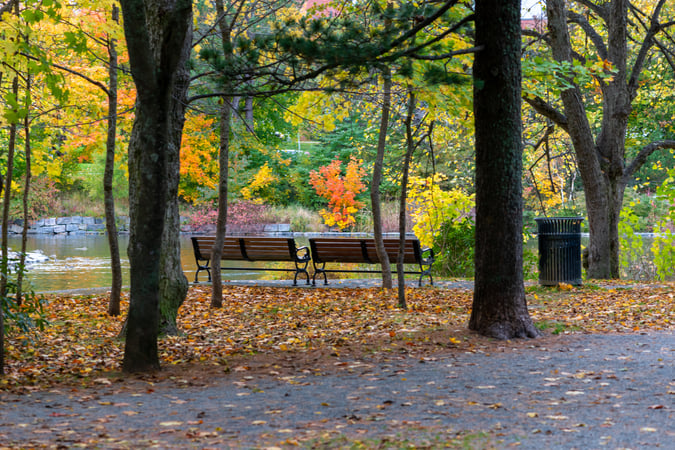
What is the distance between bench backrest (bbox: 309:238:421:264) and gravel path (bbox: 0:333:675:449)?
4911 millimetres

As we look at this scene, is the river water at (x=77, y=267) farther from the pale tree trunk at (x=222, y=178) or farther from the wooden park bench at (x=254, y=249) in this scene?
the pale tree trunk at (x=222, y=178)

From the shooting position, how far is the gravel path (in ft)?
10.6

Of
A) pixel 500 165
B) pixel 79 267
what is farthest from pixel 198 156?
pixel 500 165

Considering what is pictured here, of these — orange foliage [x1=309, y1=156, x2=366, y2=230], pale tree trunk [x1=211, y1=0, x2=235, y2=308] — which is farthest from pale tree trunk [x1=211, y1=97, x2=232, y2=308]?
orange foliage [x1=309, y1=156, x2=366, y2=230]

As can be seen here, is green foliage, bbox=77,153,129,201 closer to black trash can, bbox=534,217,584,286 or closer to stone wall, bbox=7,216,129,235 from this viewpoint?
stone wall, bbox=7,216,129,235

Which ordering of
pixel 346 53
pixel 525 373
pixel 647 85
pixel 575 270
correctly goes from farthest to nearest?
pixel 647 85
pixel 575 270
pixel 346 53
pixel 525 373

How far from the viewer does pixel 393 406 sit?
3.86 metres

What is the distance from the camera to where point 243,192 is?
27.7m

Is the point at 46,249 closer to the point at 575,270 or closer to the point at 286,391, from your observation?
the point at 575,270

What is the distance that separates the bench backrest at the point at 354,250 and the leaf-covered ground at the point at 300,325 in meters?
0.56

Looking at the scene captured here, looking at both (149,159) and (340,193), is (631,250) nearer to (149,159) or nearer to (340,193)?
(149,159)

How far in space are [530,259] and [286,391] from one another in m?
9.99

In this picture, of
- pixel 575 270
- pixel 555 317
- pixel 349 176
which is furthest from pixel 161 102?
pixel 349 176

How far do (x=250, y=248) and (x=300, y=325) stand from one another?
3780mm
